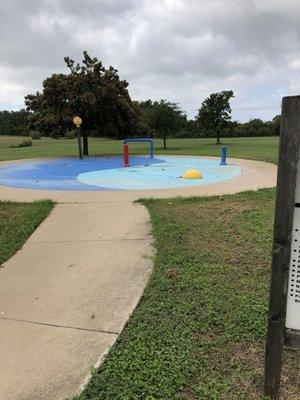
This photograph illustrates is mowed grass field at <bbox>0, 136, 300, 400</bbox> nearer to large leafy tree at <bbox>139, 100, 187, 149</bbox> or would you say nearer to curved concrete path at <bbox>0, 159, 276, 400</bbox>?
curved concrete path at <bbox>0, 159, 276, 400</bbox>

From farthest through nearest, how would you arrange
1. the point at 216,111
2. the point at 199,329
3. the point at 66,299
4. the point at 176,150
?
the point at 216,111
the point at 176,150
the point at 66,299
the point at 199,329

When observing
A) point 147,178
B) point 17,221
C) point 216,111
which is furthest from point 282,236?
point 216,111

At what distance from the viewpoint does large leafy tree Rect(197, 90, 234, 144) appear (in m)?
34.2

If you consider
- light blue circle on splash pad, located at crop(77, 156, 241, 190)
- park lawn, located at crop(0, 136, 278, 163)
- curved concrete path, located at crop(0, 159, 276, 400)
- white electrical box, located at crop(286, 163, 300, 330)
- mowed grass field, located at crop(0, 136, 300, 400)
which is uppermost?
white electrical box, located at crop(286, 163, 300, 330)

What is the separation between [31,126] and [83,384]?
67.3 feet

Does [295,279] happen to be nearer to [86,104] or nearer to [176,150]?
[86,104]

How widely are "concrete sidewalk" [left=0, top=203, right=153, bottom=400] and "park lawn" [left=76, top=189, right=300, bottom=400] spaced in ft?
0.57

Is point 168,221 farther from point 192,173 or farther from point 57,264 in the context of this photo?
point 192,173

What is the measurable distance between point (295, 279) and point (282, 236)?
25 centimetres

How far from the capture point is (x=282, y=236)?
2.21 metres

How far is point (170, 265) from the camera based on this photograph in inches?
174

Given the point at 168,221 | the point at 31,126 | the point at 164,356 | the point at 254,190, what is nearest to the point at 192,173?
the point at 254,190

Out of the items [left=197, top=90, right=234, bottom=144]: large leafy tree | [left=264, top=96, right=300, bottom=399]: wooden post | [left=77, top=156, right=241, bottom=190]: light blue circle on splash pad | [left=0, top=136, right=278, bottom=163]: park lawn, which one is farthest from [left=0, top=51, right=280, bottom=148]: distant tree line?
[left=264, top=96, right=300, bottom=399]: wooden post

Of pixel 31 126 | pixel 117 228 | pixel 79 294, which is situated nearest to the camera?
pixel 79 294
